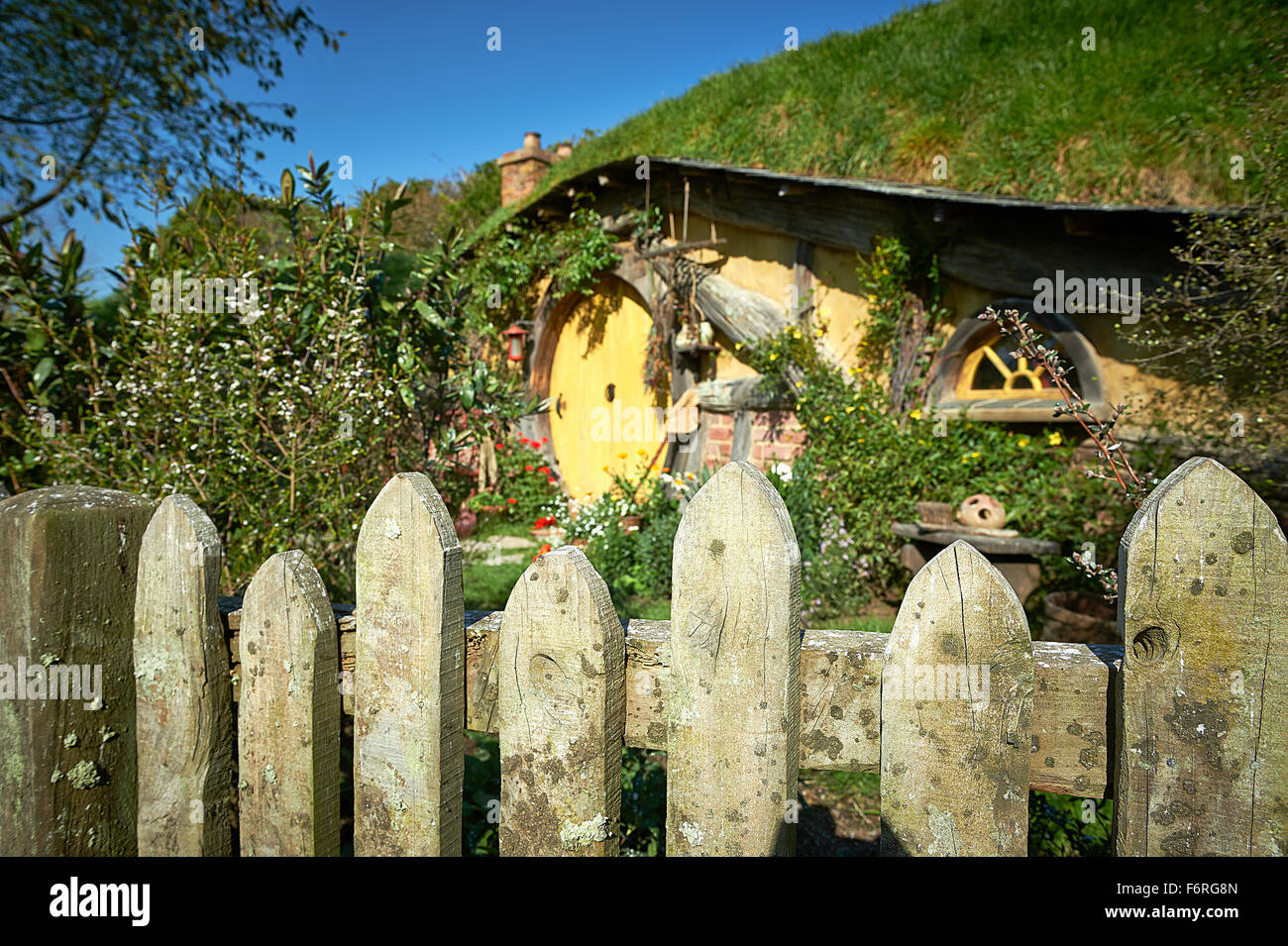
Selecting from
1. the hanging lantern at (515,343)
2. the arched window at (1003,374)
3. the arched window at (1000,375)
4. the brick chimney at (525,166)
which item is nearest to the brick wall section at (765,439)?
the arched window at (1003,374)

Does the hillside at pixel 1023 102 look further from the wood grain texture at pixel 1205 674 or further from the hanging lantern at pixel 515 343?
the wood grain texture at pixel 1205 674

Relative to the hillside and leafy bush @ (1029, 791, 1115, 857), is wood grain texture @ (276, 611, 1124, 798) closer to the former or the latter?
leafy bush @ (1029, 791, 1115, 857)

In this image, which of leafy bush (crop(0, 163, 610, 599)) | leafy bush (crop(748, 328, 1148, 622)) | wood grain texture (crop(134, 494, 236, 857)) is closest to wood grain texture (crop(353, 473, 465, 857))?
wood grain texture (crop(134, 494, 236, 857))

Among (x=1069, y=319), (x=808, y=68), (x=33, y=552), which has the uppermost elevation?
(x=808, y=68)

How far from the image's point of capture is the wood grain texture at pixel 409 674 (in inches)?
49.0

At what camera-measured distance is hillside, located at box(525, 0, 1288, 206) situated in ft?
14.1

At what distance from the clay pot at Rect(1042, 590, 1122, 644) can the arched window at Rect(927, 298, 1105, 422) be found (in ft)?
3.92

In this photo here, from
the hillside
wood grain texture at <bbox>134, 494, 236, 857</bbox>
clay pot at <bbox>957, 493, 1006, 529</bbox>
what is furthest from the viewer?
clay pot at <bbox>957, 493, 1006, 529</bbox>

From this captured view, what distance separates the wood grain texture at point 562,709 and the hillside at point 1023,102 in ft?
13.2

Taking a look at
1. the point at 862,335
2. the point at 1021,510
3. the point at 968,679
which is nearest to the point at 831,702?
the point at 968,679

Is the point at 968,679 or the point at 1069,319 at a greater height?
the point at 1069,319
